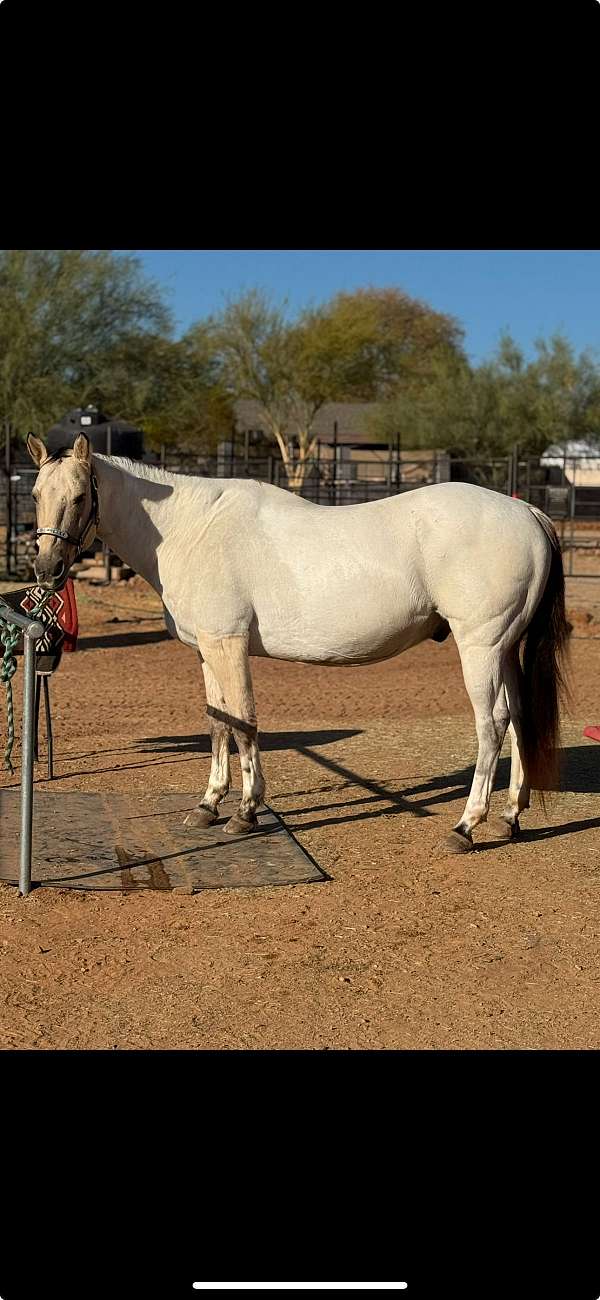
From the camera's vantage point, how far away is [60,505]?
5648 mm

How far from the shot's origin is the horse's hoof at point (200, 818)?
6090 millimetres

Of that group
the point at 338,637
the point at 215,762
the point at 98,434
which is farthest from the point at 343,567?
the point at 98,434

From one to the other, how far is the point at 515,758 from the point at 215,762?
1.48m

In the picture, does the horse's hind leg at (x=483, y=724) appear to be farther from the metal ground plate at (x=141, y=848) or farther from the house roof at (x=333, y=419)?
the house roof at (x=333, y=419)

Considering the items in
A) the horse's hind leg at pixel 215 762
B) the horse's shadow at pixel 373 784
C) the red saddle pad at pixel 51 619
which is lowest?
the horse's shadow at pixel 373 784

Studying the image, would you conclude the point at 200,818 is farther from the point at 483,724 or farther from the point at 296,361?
the point at 296,361

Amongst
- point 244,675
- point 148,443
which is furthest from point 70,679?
point 148,443

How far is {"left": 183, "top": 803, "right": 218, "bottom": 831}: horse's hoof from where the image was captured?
6.09 metres

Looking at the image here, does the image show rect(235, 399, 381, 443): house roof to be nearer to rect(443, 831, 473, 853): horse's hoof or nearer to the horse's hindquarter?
the horse's hindquarter

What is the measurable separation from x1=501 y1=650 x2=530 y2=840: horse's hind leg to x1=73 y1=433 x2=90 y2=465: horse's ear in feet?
7.21

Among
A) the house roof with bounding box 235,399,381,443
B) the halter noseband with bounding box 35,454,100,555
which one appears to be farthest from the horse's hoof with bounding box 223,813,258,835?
the house roof with bounding box 235,399,381,443

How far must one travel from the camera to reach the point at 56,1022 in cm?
381

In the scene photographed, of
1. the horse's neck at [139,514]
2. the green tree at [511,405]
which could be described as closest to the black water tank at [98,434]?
the horse's neck at [139,514]

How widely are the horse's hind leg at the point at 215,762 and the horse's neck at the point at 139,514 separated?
602 mm
